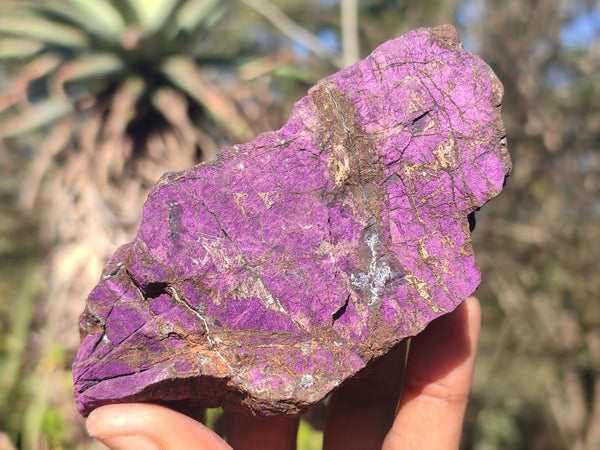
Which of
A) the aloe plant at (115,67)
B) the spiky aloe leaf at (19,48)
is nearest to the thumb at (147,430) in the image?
the aloe plant at (115,67)

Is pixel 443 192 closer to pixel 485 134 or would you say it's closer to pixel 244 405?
pixel 485 134

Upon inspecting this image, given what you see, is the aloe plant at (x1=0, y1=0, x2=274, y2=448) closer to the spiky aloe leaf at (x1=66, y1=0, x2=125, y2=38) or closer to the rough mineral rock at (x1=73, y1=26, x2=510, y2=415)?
the spiky aloe leaf at (x1=66, y1=0, x2=125, y2=38)

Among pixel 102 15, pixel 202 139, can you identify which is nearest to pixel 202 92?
pixel 202 139

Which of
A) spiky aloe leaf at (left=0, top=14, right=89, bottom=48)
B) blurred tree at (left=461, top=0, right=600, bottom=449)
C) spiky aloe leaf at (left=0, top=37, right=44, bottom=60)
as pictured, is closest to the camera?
spiky aloe leaf at (left=0, top=14, right=89, bottom=48)

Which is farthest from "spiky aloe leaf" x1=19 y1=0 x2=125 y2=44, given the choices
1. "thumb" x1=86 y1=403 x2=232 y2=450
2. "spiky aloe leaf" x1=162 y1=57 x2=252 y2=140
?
"thumb" x1=86 y1=403 x2=232 y2=450

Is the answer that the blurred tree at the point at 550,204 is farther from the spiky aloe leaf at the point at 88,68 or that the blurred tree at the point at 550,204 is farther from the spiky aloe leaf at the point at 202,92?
the spiky aloe leaf at the point at 88,68

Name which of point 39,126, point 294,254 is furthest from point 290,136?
point 39,126

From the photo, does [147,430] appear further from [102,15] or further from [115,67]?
[102,15]
